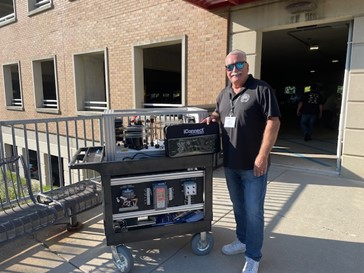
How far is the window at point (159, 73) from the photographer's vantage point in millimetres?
7035

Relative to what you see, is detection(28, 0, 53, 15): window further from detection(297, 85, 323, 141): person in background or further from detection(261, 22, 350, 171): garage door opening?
detection(297, 85, 323, 141): person in background

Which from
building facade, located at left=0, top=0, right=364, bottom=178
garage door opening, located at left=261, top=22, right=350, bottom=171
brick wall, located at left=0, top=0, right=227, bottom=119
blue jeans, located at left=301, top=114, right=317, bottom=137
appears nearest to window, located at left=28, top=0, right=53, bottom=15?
building facade, located at left=0, top=0, right=364, bottom=178

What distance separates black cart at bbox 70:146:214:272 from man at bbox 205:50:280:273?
0.31 m

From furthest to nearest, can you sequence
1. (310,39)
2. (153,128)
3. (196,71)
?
1. (310,39)
2. (196,71)
3. (153,128)

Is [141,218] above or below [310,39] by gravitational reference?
below

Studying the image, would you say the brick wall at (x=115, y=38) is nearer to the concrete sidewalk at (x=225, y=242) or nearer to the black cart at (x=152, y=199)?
the concrete sidewalk at (x=225, y=242)

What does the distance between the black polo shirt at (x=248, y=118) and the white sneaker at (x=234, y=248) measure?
0.79 meters

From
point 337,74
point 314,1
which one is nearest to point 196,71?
point 314,1

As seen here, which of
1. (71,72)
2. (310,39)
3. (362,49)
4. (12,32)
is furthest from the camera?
(12,32)

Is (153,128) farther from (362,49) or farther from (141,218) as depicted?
(362,49)

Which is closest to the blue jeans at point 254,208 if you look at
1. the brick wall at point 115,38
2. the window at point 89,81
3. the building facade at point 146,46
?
the building facade at point 146,46

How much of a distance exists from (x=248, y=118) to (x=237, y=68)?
1.32 feet

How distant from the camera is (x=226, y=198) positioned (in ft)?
12.7

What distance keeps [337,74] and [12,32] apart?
692 inches
